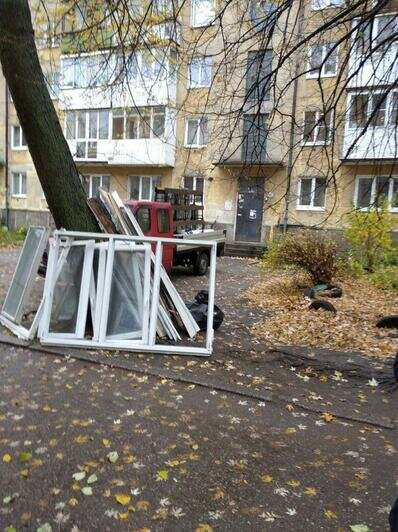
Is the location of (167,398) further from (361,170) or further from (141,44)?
(361,170)

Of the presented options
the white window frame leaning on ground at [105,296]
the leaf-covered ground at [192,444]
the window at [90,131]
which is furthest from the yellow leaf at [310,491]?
the window at [90,131]

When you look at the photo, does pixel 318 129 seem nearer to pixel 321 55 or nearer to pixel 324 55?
pixel 324 55

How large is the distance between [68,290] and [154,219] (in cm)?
514

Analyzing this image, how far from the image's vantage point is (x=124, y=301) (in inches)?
233

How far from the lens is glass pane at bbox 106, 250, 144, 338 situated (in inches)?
232

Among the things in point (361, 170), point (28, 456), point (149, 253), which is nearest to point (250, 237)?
point (361, 170)

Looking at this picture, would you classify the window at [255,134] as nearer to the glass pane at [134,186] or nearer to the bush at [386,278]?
the bush at [386,278]

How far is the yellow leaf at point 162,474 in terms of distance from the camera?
3076mm

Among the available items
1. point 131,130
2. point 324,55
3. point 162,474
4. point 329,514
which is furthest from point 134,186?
point 329,514

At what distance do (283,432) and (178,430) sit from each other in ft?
2.94

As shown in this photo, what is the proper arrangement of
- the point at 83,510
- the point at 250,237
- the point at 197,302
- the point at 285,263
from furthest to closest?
the point at 250,237 < the point at 285,263 < the point at 197,302 < the point at 83,510

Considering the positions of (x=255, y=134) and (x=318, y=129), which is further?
(x=318, y=129)

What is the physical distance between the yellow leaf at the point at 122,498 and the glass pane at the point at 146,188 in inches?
845

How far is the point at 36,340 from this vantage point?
239 inches
